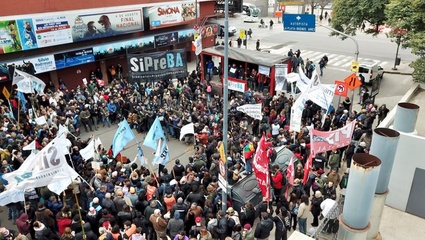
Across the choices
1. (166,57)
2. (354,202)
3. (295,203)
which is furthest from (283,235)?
(166,57)

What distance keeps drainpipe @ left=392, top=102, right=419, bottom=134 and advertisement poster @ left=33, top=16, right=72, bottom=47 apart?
21.1 m

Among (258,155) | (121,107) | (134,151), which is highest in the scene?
(258,155)

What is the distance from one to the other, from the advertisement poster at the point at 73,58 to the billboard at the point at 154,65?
8.79m

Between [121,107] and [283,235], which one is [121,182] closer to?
[283,235]

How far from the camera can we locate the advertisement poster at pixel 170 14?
2895 cm

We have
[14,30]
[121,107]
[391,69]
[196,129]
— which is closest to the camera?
[196,129]

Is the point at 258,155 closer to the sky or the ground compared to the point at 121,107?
closer to the sky

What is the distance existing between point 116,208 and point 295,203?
16.7 ft

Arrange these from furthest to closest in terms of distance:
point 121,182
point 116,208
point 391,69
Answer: point 391,69, point 121,182, point 116,208

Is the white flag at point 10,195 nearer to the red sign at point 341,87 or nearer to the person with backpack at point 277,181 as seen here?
the person with backpack at point 277,181

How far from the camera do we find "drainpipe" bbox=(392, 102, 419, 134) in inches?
352

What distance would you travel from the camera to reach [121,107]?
1941 cm

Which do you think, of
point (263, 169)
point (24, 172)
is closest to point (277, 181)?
point (263, 169)

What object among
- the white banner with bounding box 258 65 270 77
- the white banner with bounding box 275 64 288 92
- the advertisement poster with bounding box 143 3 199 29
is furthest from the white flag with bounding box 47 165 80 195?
the advertisement poster with bounding box 143 3 199 29
